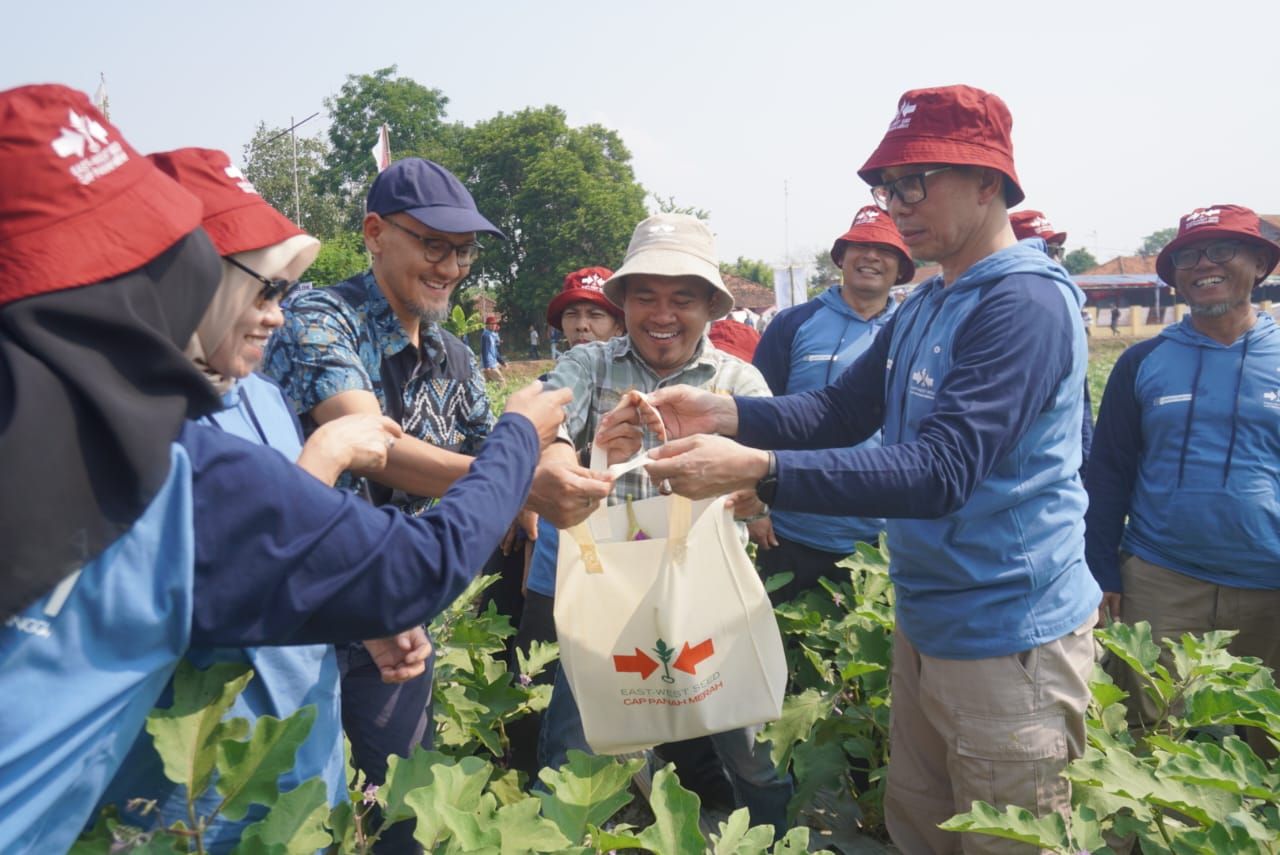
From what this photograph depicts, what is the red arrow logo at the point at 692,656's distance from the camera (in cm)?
238

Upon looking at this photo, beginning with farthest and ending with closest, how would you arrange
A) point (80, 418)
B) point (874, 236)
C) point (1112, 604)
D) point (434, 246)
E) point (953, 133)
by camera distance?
point (874, 236), point (1112, 604), point (434, 246), point (953, 133), point (80, 418)

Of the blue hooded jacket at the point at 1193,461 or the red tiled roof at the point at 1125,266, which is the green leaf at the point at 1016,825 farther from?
the red tiled roof at the point at 1125,266

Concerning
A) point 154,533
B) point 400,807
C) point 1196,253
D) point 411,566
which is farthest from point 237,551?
point 1196,253

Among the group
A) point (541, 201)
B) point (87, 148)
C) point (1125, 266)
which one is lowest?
point (1125, 266)

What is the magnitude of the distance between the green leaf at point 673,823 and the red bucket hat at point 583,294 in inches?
139

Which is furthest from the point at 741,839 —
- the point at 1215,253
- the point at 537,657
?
the point at 1215,253

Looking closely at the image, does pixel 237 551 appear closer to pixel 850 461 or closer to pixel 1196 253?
pixel 850 461

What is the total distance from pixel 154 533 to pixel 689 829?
1.11m

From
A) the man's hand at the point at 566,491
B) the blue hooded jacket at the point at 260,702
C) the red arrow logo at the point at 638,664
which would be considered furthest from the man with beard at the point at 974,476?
the blue hooded jacket at the point at 260,702

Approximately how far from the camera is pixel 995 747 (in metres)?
2.26

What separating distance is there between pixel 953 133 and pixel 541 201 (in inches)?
1630

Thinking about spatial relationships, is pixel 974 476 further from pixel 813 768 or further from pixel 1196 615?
pixel 1196 615

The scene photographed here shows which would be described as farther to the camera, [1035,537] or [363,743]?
[363,743]

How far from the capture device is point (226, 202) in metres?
1.66
